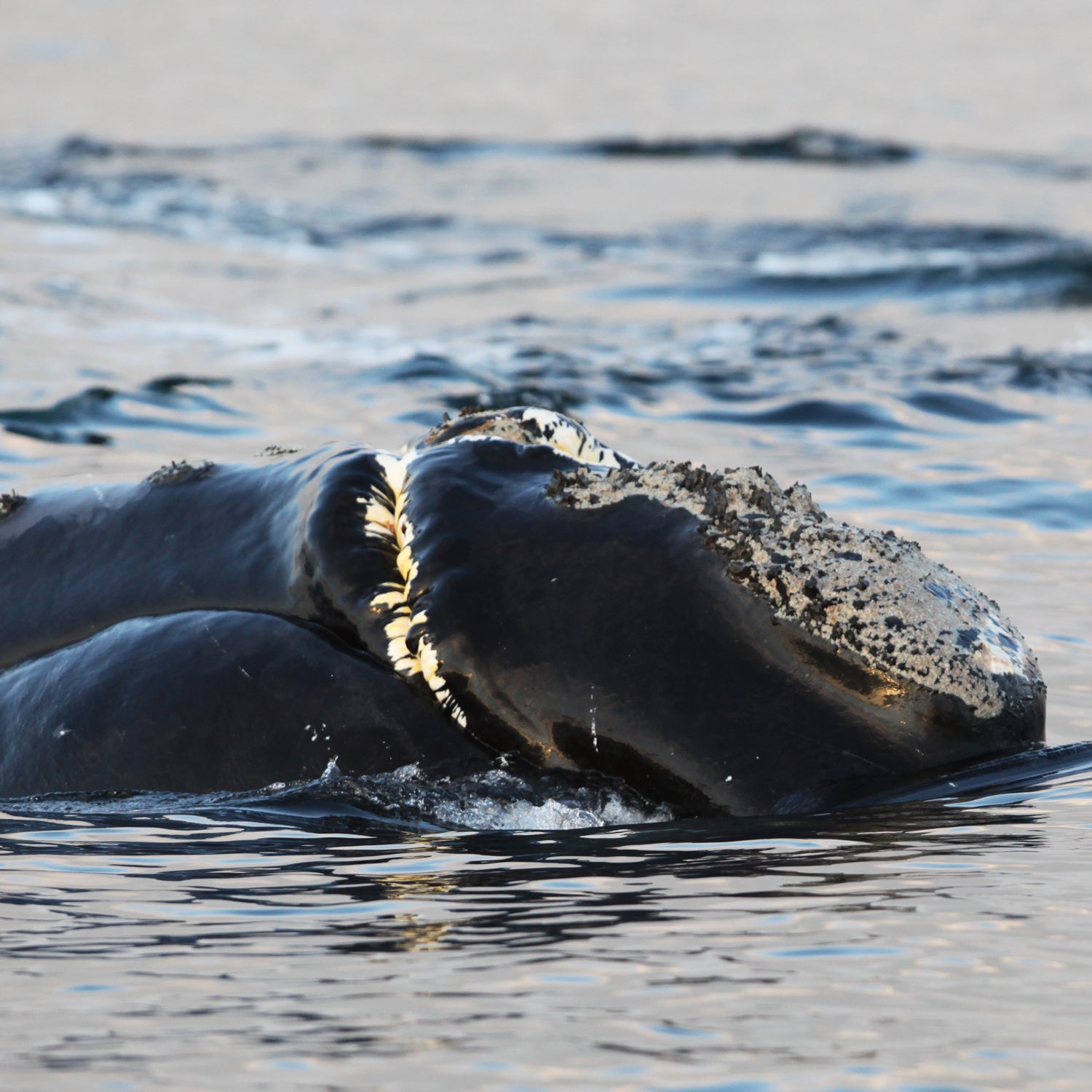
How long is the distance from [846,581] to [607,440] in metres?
6.37

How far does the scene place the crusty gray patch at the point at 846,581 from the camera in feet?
14.6

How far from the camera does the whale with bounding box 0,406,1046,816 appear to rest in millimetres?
4441

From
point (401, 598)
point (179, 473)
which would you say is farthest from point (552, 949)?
point (179, 473)

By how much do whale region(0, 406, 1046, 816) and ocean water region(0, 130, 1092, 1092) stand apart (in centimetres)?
13

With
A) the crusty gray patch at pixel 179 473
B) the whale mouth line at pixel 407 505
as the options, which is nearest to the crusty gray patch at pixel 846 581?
the whale mouth line at pixel 407 505

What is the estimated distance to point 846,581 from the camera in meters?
4.50

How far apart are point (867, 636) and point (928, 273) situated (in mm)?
13859

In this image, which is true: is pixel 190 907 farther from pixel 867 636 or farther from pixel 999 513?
pixel 999 513

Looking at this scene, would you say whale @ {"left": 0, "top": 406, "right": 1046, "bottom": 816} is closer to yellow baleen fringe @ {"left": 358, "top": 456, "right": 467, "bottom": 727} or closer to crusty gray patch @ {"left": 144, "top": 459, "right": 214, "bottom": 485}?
yellow baleen fringe @ {"left": 358, "top": 456, "right": 467, "bottom": 727}

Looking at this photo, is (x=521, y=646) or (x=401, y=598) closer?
(x=521, y=646)

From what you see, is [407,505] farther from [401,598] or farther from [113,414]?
[113,414]

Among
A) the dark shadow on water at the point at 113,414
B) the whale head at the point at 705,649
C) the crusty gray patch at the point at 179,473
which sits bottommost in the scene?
the whale head at the point at 705,649

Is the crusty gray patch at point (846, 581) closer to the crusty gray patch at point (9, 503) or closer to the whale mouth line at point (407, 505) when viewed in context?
the whale mouth line at point (407, 505)

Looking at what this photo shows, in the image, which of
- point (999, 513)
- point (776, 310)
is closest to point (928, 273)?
point (776, 310)
